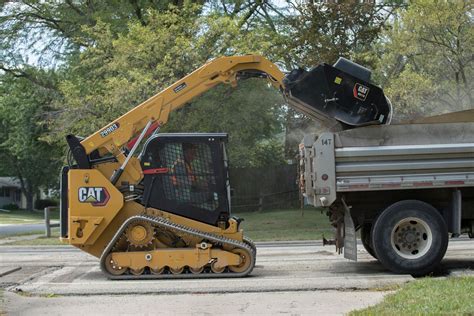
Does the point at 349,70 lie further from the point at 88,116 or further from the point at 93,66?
the point at 93,66

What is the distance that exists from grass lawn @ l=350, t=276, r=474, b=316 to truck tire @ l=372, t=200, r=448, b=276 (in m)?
1.60

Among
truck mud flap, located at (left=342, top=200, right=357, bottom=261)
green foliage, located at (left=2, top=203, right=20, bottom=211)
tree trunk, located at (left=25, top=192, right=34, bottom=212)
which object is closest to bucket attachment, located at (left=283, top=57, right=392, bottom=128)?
truck mud flap, located at (left=342, top=200, right=357, bottom=261)

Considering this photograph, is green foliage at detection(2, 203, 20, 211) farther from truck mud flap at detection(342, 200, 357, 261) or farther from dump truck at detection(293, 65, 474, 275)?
dump truck at detection(293, 65, 474, 275)

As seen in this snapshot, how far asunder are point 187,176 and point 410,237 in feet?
11.9

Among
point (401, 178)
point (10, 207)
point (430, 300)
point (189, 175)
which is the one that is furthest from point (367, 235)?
point (10, 207)

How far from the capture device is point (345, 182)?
953cm

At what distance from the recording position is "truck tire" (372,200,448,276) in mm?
Result: 9516

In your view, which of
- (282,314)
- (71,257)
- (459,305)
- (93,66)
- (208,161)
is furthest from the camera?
(93,66)

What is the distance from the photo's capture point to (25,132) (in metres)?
44.5

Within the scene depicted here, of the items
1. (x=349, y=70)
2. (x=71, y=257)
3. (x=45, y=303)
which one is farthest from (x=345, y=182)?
(x=71, y=257)

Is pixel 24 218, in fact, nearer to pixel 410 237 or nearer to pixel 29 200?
pixel 29 200

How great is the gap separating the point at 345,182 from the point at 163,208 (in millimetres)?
2907

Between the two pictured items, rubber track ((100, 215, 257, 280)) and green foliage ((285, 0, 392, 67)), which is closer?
rubber track ((100, 215, 257, 280))

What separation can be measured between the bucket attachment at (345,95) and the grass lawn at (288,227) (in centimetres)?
909
